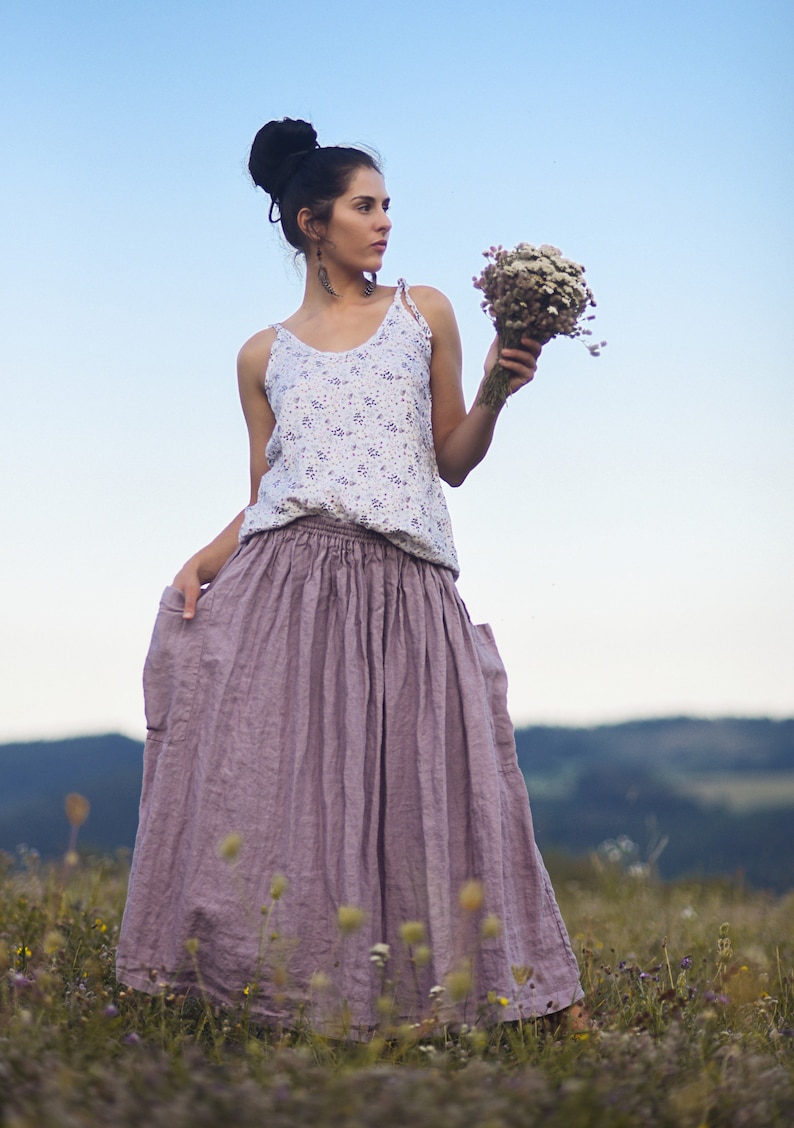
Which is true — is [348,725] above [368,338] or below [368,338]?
below

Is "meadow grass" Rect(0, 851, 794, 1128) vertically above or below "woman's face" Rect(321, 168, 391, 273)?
below

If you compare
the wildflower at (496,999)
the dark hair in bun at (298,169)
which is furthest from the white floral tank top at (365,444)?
the wildflower at (496,999)

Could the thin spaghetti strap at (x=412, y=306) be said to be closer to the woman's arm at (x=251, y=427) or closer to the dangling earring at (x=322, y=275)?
the dangling earring at (x=322, y=275)

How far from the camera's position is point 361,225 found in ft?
10.6

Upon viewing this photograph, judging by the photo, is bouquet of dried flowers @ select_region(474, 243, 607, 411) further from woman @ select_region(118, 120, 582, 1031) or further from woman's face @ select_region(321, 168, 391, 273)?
woman's face @ select_region(321, 168, 391, 273)

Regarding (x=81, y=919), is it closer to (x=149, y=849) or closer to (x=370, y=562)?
(x=149, y=849)

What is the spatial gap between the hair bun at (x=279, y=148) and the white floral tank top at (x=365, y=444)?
65 cm

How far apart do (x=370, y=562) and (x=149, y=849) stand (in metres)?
0.94

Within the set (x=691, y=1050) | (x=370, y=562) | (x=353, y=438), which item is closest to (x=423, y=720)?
(x=370, y=562)

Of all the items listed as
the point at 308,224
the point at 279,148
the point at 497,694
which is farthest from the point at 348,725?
the point at 279,148

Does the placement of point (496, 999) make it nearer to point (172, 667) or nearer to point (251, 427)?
point (172, 667)

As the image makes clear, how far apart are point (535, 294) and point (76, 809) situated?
154 cm

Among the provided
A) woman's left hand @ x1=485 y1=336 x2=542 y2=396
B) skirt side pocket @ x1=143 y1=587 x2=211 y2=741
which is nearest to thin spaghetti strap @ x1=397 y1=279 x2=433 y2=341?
woman's left hand @ x1=485 y1=336 x2=542 y2=396

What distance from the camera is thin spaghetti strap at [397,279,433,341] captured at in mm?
3184
